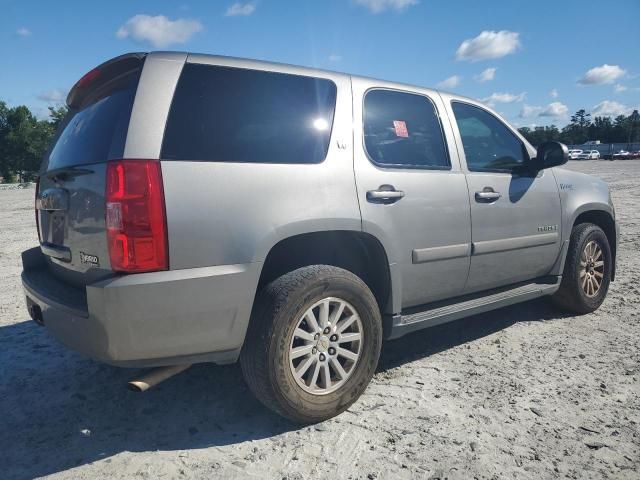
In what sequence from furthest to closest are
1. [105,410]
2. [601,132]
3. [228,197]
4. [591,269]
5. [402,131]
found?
[601,132] → [591,269] → [402,131] → [105,410] → [228,197]

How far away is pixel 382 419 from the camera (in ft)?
8.91

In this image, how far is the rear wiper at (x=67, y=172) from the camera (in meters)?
2.39

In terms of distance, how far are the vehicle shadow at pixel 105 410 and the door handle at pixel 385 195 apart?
1.26 metres

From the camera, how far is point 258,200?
7.89 ft

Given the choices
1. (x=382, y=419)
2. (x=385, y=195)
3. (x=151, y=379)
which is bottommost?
(x=382, y=419)

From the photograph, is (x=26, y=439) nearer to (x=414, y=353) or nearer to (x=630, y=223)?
(x=414, y=353)

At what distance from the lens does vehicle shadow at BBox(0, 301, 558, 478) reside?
2.49 m

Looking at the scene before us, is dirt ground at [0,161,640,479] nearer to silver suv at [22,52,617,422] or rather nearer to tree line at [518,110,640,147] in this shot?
silver suv at [22,52,617,422]

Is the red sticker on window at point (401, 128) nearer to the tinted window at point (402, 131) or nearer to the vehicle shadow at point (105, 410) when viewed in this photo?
the tinted window at point (402, 131)

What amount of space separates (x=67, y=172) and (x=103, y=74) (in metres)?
0.61

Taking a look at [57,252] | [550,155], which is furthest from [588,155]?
[57,252]

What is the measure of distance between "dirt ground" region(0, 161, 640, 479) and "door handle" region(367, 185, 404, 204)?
120cm

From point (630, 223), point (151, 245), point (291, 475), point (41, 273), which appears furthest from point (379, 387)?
point (630, 223)

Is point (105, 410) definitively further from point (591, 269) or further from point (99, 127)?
point (591, 269)
